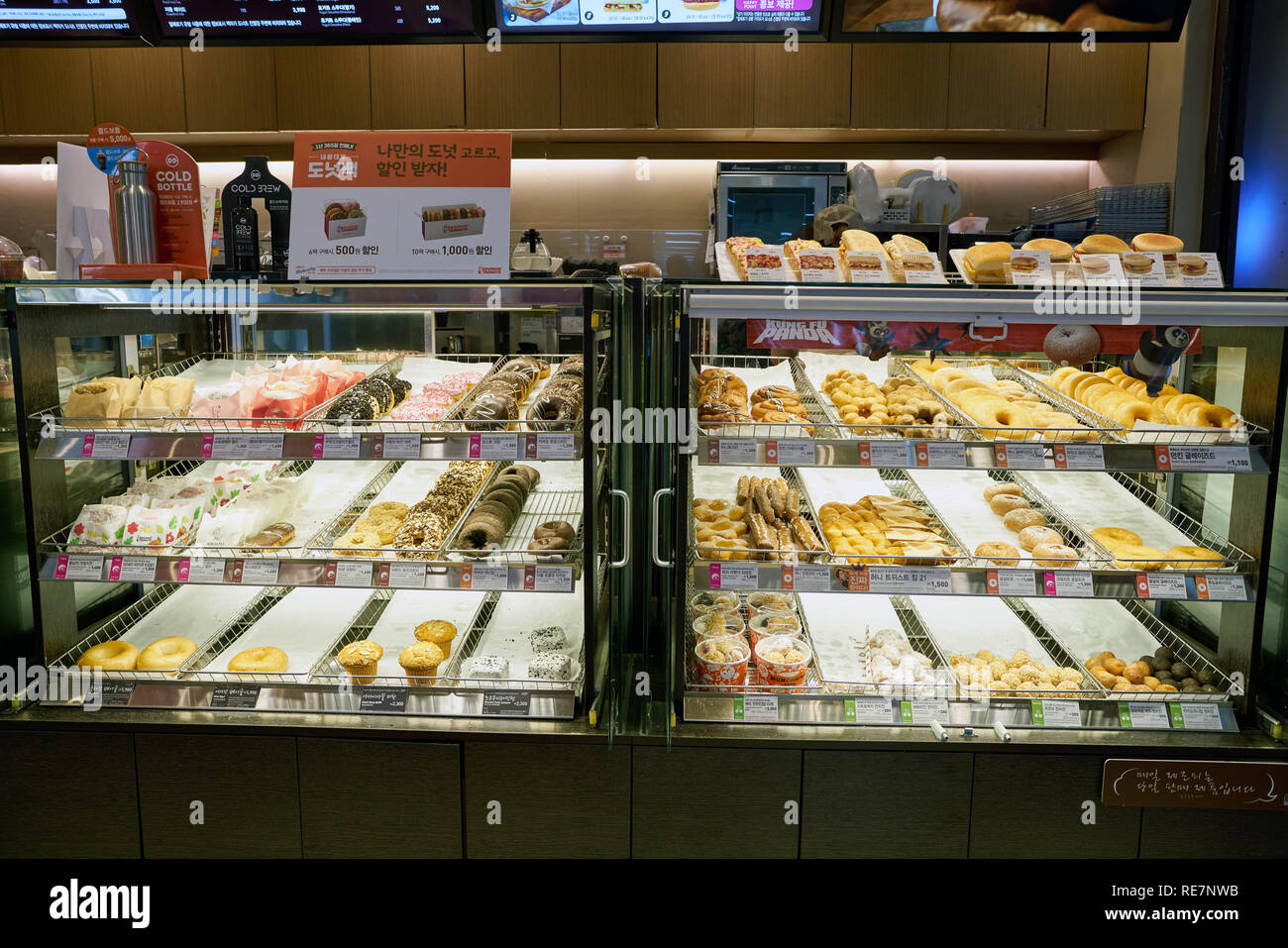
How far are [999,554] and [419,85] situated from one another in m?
4.38

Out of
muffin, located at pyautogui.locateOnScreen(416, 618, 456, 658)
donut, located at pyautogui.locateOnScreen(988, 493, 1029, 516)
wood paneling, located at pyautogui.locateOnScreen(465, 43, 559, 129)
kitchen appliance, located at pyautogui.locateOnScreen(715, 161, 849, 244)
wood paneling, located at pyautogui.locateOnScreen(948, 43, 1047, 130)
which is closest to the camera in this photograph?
muffin, located at pyautogui.locateOnScreen(416, 618, 456, 658)

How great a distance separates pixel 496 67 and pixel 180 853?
4.37 m

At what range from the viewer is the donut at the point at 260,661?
2400 millimetres

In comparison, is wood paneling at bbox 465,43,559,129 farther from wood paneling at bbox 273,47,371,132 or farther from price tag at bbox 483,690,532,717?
price tag at bbox 483,690,532,717

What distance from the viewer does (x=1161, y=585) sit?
225cm

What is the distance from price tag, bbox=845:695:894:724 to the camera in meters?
2.30

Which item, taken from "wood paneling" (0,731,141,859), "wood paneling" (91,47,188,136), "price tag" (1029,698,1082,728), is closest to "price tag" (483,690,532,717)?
"wood paneling" (0,731,141,859)

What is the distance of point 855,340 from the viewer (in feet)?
7.20

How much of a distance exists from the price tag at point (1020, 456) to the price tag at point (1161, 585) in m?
0.42

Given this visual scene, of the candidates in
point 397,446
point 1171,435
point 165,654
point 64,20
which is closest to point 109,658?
point 165,654

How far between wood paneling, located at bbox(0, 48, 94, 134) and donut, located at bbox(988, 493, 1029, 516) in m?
5.55

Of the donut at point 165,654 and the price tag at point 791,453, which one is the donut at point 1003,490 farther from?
the donut at point 165,654
